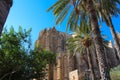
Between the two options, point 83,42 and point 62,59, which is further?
point 62,59

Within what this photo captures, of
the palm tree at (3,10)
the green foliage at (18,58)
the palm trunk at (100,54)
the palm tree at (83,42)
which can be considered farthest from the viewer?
the palm tree at (83,42)

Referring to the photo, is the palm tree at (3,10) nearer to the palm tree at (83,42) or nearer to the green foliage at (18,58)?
the green foliage at (18,58)

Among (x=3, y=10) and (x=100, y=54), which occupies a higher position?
(x=100, y=54)

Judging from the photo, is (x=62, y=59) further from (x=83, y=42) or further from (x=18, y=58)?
(x=18, y=58)

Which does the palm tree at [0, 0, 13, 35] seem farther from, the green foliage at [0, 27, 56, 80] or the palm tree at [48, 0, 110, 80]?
the green foliage at [0, 27, 56, 80]

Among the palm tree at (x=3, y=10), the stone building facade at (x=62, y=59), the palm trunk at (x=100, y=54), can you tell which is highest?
the stone building facade at (x=62, y=59)

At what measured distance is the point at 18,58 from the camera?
1939cm

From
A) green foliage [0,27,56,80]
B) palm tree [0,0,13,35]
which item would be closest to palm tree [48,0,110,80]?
green foliage [0,27,56,80]

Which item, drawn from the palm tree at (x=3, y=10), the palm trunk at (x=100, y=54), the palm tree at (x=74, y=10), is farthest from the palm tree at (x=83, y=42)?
the palm tree at (x=3, y=10)

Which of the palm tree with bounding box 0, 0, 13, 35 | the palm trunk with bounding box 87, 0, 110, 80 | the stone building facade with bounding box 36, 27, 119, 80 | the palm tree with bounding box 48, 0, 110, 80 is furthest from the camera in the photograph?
the stone building facade with bounding box 36, 27, 119, 80

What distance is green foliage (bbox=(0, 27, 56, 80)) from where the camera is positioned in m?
18.3

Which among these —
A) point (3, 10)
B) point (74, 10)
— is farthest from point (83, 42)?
point (3, 10)

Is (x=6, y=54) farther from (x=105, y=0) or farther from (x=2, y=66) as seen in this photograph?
(x=105, y=0)

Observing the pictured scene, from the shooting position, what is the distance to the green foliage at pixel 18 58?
18.3m
